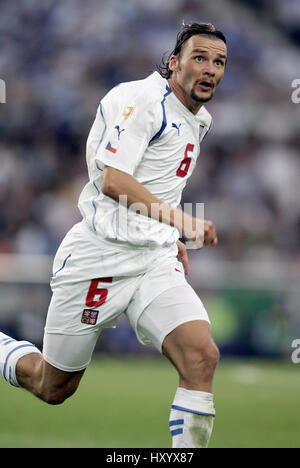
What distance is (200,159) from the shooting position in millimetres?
16781

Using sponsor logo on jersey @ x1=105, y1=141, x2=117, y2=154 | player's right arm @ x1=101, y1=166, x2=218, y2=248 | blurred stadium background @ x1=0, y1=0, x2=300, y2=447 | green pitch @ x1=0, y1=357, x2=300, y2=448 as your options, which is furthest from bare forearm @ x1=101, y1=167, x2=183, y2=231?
blurred stadium background @ x1=0, y1=0, x2=300, y2=447

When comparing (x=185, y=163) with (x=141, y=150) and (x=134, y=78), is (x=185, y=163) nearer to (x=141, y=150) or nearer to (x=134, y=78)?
(x=141, y=150)

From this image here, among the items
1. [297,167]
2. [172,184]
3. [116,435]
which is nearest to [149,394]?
[116,435]

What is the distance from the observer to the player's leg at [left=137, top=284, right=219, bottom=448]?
4.46 m

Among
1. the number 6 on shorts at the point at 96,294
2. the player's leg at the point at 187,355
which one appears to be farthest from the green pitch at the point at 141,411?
the player's leg at the point at 187,355

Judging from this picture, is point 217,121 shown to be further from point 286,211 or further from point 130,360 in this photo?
point 130,360

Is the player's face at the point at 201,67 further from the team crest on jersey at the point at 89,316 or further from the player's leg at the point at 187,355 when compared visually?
the team crest on jersey at the point at 89,316

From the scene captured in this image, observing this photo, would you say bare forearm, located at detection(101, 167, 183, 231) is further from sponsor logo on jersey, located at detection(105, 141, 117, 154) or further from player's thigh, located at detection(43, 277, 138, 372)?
player's thigh, located at detection(43, 277, 138, 372)

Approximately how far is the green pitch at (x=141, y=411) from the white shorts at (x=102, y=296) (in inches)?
52.9

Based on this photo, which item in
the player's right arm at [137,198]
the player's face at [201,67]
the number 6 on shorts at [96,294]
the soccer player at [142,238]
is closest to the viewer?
the player's right arm at [137,198]

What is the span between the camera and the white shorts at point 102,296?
4.80 meters

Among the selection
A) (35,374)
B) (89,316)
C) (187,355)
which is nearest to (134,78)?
(35,374)

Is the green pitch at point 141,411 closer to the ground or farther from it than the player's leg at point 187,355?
closer to the ground

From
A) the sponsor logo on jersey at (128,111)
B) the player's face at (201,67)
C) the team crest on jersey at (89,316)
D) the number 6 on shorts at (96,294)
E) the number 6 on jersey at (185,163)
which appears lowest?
the team crest on jersey at (89,316)
